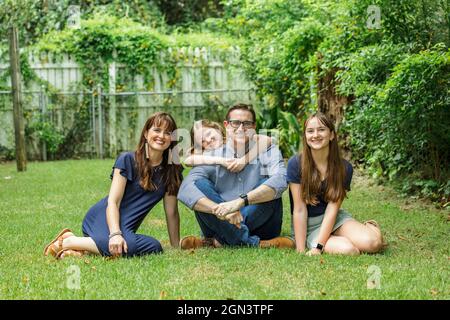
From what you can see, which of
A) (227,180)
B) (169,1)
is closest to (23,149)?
(227,180)

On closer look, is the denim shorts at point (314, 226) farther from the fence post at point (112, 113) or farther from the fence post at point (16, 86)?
the fence post at point (112, 113)

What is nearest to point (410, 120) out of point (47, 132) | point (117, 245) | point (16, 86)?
point (117, 245)

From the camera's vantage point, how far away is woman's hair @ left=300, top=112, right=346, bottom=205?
536 cm

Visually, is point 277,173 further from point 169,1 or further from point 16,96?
point 169,1

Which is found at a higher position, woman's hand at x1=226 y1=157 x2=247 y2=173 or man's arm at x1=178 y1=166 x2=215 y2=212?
woman's hand at x1=226 y1=157 x2=247 y2=173

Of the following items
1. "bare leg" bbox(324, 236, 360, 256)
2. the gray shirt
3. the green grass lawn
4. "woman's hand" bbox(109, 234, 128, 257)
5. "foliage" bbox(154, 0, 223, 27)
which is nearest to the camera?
the green grass lawn

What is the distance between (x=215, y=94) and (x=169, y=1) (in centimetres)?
629

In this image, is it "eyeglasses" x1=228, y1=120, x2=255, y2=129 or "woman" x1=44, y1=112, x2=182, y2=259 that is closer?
"woman" x1=44, y1=112, x2=182, y2=259

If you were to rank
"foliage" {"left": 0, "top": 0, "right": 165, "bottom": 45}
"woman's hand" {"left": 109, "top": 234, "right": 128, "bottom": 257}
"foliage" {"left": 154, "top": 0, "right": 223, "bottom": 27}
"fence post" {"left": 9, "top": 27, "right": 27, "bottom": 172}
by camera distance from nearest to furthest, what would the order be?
1. "woman's hand" {"left": 109, "top": 234, "right": 128, "bottom": 257}
2. "fence post" {"left": 9, "top": 27, "right": 27, "bottom": 172}
3. "foliage" {"left": 0, "top": 0, "right": 165, "bottom": 45}
4. "foliage" {"left": 154, "top": 0, "right": 223, "bottom": 27}

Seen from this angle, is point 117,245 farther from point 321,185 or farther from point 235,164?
point 321,185

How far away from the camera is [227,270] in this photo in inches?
184

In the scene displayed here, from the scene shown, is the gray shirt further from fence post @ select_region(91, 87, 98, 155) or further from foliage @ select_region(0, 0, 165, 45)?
Answer: foliage @ select_region(0, 0, 165, 45)

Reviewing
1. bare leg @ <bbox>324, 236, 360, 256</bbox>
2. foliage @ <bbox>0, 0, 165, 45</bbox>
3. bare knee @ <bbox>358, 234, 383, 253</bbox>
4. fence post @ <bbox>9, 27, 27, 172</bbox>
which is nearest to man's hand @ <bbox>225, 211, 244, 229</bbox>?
bare leg @ <bbox>324, 236, 360, 256</bbox>

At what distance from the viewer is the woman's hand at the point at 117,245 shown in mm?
5074
